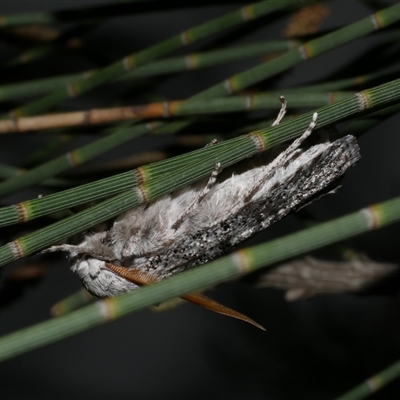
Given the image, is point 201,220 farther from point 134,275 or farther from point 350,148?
point 350,148

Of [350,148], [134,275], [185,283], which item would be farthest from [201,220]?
[185,283]

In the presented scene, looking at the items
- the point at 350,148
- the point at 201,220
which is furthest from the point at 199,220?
the point at 350,148

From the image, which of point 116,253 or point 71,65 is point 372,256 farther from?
point 116,253

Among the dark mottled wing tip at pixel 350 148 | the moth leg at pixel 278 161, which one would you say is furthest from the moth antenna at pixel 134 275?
the dark mottled wing tip at pixel 350 148

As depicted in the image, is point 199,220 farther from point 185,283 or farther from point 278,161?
point 185,283

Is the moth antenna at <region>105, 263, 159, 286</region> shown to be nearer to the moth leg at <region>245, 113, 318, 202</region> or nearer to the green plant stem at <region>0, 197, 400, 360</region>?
the moth leg at <region>245, 113, 318, 202</region>

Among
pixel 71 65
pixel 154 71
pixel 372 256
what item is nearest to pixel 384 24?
pixel 154 71

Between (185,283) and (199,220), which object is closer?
(185,283)

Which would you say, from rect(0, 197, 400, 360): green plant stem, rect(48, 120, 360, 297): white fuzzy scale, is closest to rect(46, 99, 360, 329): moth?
rect(48, 120, 360, 297): white fuzzy scale
